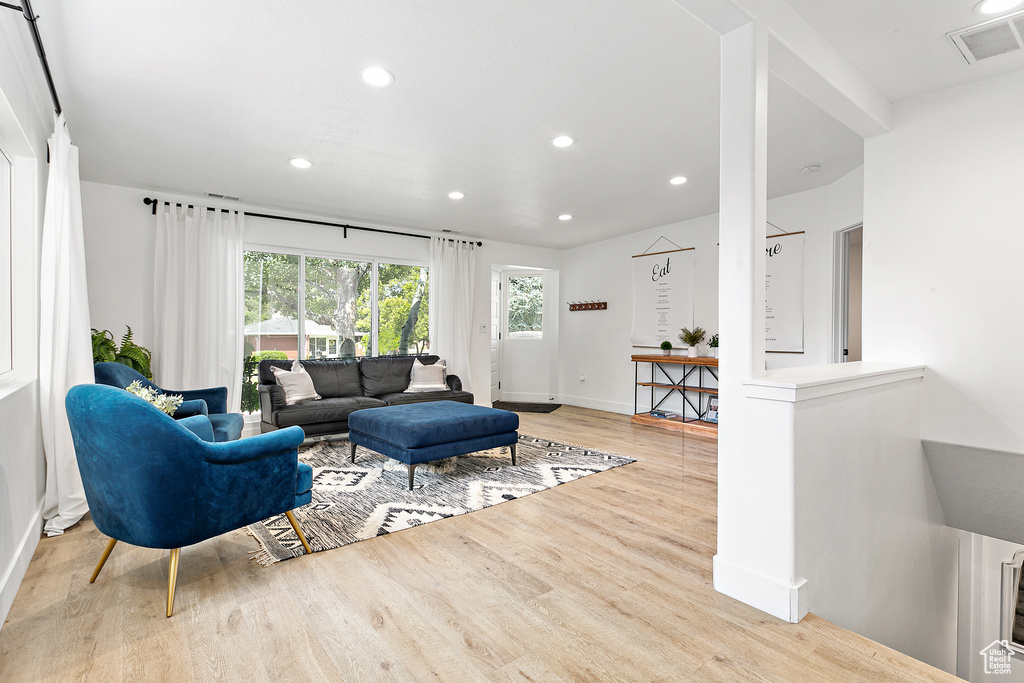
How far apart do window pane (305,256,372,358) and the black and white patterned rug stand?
1.34 meters

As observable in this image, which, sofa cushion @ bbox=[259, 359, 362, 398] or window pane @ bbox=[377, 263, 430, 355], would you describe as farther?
window pane @ bbox=[377, 263, 430, 355]

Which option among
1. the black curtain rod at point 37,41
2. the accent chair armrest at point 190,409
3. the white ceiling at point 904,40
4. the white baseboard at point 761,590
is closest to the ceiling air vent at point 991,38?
the white ceiling at point 904,40

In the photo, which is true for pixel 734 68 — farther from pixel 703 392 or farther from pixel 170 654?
pixel 703 392

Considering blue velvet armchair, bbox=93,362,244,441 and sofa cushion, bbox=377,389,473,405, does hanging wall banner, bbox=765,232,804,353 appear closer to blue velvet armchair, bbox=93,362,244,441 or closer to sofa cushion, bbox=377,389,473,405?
sofa cushion, bbox=377,389,473,405

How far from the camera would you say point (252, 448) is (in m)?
2.13

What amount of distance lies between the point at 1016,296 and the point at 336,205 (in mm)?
5414

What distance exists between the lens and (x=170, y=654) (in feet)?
5.46

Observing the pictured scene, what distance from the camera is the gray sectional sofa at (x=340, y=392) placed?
452 cm

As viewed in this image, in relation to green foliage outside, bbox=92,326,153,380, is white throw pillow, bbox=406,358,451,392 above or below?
below

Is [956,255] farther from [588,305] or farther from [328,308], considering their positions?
[328,308]

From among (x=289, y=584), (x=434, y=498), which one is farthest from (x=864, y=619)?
(x=289, y=584)

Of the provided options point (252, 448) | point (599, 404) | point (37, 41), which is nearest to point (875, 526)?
point (252, 448)

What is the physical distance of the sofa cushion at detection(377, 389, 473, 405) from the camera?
512cm

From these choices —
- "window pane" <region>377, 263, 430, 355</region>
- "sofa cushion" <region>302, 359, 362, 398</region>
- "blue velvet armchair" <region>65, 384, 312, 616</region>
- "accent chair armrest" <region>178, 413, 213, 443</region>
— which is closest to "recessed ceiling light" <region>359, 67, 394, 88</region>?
"blue velvet armchair" <region>65, 384, 312, 616</region>
